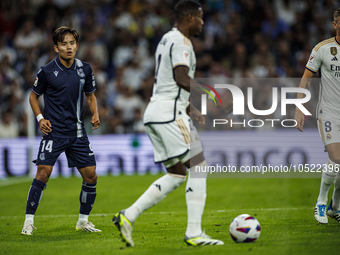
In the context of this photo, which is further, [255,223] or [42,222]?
[42,222]

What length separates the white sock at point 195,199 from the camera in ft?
15.6

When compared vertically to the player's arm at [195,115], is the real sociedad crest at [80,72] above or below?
above

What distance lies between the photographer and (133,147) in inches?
560

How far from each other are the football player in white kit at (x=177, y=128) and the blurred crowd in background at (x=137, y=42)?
31.7 ft

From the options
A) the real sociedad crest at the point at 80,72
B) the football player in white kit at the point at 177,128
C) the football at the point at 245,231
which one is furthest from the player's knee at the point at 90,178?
the football at the point at 245,231

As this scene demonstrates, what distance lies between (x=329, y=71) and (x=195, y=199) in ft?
9.16

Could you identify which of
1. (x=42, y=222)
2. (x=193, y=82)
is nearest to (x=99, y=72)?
(x=42, y=222)

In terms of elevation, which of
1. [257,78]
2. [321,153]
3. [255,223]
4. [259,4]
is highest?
[259,4]

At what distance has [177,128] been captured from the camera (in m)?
4.77

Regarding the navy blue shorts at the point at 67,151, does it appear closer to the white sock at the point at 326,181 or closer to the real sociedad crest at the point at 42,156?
the real sociedad crest at the point at 42,156

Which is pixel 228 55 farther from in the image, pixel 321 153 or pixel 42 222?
pixel 42 222

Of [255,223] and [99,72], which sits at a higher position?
[99,72]

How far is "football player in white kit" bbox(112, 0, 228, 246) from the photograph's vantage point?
473cm

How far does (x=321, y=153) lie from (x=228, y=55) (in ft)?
16.5
